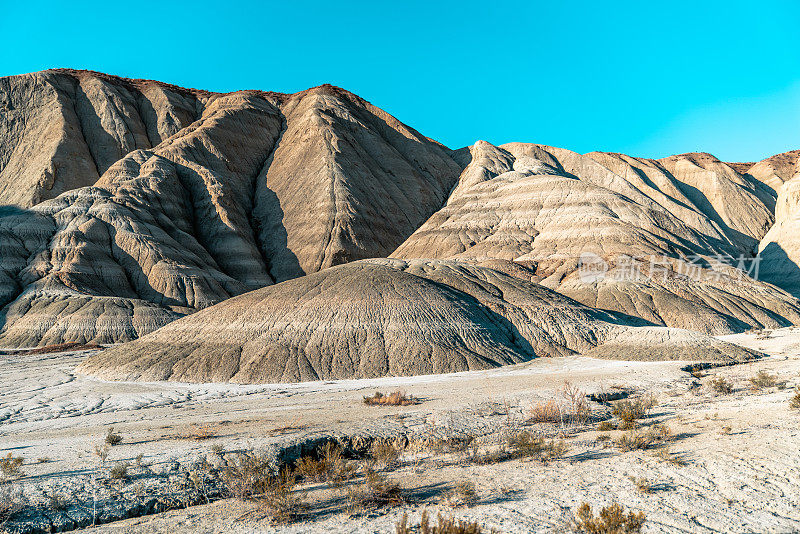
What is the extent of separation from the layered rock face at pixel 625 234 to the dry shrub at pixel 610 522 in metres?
39.2

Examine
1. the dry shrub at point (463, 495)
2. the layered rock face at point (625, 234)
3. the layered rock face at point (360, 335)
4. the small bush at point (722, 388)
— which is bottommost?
the small bush at point (722, 388)

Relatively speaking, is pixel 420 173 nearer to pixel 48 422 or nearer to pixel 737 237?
pixel 737 237

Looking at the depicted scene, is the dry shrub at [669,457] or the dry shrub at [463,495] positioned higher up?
the dry shrub at [463,495]

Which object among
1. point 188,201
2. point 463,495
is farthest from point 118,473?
point 188,201

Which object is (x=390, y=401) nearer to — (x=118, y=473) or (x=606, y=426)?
(x=606, y=426)

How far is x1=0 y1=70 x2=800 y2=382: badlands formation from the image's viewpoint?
91.2 ft

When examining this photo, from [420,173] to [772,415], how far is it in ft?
286

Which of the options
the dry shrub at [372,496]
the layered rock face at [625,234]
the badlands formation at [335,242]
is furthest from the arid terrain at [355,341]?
the layered rock face at [625,234]

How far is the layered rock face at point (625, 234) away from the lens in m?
45.3

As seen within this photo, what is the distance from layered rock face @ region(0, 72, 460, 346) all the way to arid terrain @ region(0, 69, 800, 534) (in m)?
0.37

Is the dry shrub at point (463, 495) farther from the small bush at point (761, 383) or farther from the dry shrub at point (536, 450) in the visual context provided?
the small bush at point (761, 383)

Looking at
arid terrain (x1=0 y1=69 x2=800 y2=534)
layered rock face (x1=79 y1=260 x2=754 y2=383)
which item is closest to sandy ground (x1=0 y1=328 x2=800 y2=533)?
arid terrain (x1=0 y1=69 x2=800 y2=534)

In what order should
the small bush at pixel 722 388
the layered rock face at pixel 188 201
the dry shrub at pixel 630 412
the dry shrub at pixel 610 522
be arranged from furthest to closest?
the layered rock face at pixel 188 201, the small bush at pixel 722 388, the dry shrub at pixel 630 412, the dry shrub at pixel 610 522

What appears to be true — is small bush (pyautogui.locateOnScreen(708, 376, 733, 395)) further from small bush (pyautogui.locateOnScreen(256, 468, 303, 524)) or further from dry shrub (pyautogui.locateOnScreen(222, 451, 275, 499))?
small bush (pyautogui.locateOnScreen(256, 468, 303, 524))
